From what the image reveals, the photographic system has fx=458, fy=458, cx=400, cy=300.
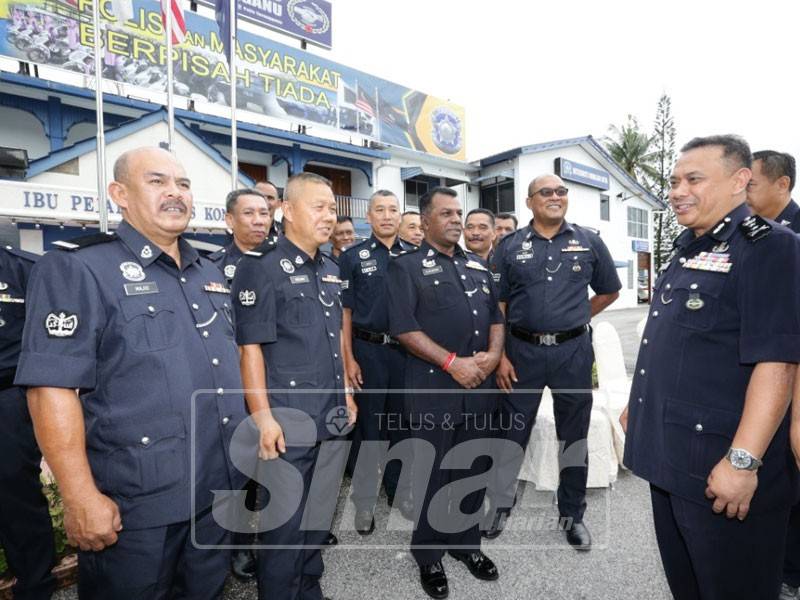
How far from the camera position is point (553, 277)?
3.44 m

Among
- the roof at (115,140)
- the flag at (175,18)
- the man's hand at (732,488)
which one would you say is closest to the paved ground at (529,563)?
the man's hand at (732,488)

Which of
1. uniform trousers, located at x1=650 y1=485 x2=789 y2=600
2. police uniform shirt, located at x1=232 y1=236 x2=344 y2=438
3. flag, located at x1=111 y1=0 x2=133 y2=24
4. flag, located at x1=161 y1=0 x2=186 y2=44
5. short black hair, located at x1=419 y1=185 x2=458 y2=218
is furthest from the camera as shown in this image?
flag, located at x1=111 y1=0 x2=133 y2=24

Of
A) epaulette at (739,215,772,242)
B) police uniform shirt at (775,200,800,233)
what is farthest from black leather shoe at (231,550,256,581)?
police uniform shirt at (775,200,800,233)

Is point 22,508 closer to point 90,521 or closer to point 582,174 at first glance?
point 90,521

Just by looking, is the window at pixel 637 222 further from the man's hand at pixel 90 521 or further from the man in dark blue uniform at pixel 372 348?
the man's hand at pixel 90 521

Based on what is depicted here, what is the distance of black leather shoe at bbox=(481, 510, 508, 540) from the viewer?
3.32 metres

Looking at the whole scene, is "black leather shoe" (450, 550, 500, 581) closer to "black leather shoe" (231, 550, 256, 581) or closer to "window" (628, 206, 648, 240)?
"black leather shoe" (231, 550, 256, 581)

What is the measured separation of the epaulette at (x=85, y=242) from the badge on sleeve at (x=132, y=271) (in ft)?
0.39

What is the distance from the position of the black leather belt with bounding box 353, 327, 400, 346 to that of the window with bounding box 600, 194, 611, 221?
2388 centimetres

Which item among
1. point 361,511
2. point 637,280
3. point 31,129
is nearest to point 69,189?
point 31,129

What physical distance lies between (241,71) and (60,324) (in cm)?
1627

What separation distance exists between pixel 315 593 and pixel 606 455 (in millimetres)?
2660

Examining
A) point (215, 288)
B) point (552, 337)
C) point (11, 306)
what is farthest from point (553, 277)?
point (11, 306)

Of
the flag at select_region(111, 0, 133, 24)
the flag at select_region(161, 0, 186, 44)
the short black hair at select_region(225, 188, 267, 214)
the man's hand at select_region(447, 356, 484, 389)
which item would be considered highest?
the flag at select_region(111, 0, 133, 24)
